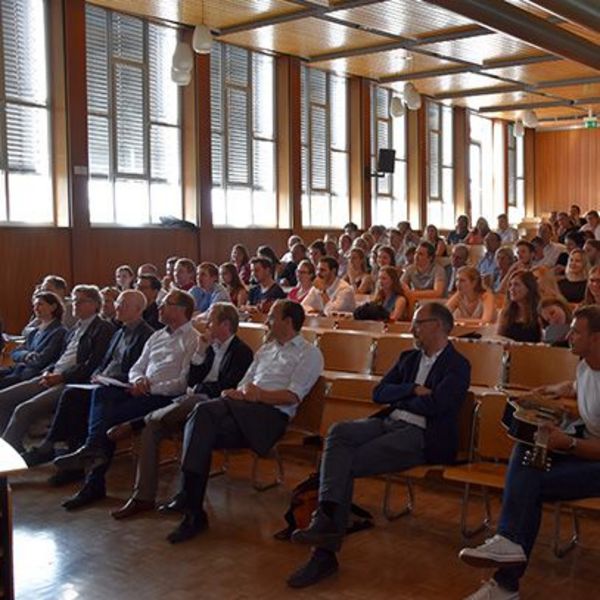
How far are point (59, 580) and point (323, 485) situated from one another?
3.87 feet

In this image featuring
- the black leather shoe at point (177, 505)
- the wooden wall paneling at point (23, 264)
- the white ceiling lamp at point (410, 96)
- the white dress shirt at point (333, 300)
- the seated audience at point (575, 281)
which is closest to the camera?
the black leather shoe at point (177, 505)

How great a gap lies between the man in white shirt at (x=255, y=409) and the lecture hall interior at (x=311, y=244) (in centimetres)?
4

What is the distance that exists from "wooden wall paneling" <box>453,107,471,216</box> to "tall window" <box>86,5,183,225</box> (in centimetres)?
849

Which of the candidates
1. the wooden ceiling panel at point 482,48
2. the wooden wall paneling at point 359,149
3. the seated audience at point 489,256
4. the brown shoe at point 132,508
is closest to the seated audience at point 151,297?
the brown shoe at point 132,508

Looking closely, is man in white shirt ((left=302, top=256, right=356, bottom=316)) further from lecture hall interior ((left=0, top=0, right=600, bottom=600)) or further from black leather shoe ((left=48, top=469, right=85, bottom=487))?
black leather shoe ((left=48, top=469, right=85, bottom=487))

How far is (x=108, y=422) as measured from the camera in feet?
16.0

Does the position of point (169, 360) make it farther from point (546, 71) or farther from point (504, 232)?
point (546, 71)

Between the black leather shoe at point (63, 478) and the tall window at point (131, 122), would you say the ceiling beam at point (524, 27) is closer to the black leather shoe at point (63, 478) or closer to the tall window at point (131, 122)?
the black leather shoe at point (63, 478)

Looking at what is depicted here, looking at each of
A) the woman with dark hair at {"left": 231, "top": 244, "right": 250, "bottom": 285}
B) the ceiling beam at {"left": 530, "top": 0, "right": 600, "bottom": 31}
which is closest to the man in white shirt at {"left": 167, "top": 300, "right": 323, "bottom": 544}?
the ceiling beam at {"left": 530, "top": 0, "right": 600, "bottom": 31}

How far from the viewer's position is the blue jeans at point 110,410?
486 centimetres

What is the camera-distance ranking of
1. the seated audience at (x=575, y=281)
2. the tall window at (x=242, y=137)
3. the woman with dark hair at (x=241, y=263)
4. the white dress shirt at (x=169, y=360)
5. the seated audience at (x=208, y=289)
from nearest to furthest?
the white dress shirt at (x=169, y=360), the seated audience at (x=575, y=281), the seated audience at (x=208, y=289), the woman with dark hair at (x=241, y=263), the tall window at (x=242, y=137)

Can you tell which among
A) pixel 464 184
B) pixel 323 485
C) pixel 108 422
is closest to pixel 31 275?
pixel 108 422

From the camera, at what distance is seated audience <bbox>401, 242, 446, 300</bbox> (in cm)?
842

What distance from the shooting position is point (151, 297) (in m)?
6.72
